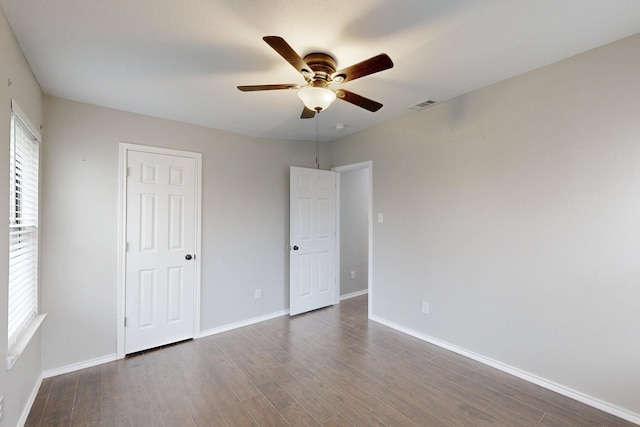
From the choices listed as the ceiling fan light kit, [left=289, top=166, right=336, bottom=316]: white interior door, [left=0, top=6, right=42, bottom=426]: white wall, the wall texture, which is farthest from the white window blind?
the wall texture

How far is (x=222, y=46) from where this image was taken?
183 cm

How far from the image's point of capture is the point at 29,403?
2.02 metres

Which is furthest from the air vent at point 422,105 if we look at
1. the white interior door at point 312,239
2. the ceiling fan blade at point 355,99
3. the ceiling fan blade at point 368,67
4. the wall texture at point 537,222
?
the white interior door at point 312,239

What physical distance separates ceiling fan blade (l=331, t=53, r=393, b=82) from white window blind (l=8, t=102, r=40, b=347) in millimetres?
2030

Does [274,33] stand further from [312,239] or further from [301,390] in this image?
[312,239]

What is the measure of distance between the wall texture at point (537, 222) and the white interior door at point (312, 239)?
1241 millimetres

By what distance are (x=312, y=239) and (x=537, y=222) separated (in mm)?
2606

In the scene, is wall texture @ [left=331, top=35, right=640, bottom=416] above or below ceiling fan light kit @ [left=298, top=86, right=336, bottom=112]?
below

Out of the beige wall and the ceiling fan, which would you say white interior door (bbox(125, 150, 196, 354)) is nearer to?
the beige wall

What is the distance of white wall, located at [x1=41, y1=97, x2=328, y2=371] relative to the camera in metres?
2.47

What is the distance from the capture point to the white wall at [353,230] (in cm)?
468

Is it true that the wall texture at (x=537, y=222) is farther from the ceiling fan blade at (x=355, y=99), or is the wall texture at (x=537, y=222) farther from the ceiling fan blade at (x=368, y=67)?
the ceiling fan blade at (x=368, y=67)

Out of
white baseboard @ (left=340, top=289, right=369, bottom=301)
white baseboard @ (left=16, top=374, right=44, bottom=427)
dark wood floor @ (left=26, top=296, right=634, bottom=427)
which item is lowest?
dark wood floor @ (left=26, top=296, right=634, bottom=427)

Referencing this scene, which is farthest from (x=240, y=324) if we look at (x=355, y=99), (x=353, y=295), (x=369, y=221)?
(x=355, y=99)
